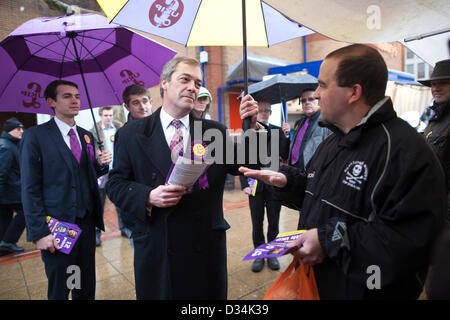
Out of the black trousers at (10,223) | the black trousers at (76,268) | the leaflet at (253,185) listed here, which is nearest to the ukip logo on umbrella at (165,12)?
the black trousers at (76,268)

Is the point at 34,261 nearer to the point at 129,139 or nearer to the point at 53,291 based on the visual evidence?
the point at 53,291

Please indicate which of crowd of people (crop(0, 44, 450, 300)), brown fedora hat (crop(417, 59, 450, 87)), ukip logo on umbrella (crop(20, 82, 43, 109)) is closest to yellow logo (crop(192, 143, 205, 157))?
crowd of people (crop(0, 44, 450, 300))

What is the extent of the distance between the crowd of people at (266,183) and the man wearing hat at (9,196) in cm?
279

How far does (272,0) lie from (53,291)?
9.54 feet

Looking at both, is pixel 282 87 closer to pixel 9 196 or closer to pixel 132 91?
pixel 132 91

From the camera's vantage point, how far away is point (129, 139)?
193 cm

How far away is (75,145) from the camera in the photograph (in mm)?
2627

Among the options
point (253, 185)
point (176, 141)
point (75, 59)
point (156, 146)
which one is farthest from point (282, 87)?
point (156, 146)

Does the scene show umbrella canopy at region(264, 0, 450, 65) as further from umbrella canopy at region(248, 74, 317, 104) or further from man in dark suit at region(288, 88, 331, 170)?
umbrella canopy at region(248, 74, 317, 104)

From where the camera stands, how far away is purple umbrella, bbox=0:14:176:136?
259cm

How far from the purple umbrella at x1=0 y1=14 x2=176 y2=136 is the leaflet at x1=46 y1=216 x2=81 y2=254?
142cm

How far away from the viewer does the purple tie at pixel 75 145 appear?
259cm

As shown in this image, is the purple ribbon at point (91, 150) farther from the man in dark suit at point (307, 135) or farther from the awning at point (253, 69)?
the awning at point (253, 69)

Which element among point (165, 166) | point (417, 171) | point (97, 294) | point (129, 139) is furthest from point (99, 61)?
point (417, 171)
